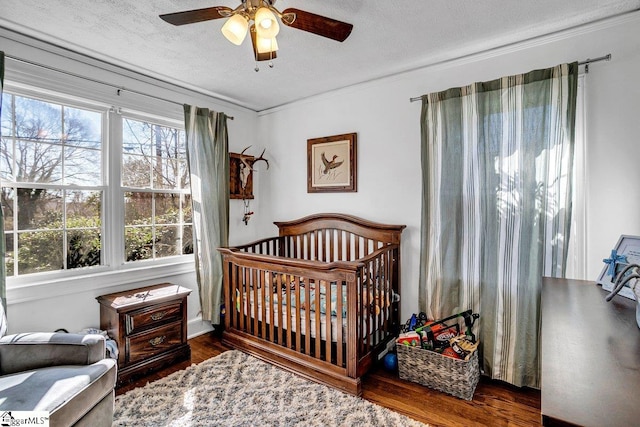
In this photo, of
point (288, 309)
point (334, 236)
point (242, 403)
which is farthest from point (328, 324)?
point (334, 236)

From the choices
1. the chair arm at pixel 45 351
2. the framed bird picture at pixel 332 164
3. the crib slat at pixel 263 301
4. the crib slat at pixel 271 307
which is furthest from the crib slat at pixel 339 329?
the chair arm at pixel 45 351

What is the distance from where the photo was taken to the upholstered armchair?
53.2 inches

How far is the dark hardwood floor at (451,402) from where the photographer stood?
1897 mm

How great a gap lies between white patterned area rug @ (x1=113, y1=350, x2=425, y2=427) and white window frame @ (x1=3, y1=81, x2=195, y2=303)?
2.92ft

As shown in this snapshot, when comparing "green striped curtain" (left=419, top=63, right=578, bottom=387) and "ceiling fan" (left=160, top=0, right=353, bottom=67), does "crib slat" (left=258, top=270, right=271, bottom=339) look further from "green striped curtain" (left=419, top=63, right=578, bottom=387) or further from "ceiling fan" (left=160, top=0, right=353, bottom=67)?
"ceiling fan" (left=160, top=0, right=353, bottom=67)

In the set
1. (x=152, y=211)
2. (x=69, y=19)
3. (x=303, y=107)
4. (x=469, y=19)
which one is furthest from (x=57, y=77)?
(x=469, y=19)

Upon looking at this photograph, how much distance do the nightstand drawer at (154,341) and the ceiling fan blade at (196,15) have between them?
2114 mm

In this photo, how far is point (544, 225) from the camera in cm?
211

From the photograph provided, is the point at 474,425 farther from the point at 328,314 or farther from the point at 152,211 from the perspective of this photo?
the point at 152,211

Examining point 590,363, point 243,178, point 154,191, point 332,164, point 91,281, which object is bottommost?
point 91,281

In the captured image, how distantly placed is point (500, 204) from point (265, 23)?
191cm

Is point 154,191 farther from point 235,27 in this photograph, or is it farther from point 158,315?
point 235,27

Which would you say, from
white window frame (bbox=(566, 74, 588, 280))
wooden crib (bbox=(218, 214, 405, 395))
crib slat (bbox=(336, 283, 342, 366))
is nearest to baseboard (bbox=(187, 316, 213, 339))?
wooden crib (bbox=(218, 214, 405, 395))

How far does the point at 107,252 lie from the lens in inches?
102
